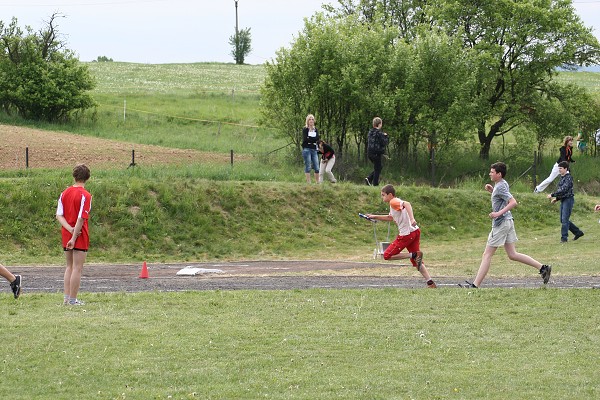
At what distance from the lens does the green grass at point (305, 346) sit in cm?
860

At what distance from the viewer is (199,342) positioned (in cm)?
1033

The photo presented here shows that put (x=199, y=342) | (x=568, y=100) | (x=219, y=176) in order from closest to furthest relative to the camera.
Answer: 1. (x=199, y=342)
2. (x=219, y=176)
3. (x=568, y=100)

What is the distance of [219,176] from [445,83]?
481 inches

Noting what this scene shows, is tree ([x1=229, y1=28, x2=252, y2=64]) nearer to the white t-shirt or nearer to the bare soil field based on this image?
the bare soil field

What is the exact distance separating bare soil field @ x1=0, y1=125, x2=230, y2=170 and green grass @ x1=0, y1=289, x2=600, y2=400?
1932cm

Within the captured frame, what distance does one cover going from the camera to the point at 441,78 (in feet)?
123

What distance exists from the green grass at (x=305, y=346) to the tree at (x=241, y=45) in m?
111

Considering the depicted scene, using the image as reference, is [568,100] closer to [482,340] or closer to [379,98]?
[379,98]

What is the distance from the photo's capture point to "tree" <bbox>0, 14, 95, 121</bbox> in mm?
47312

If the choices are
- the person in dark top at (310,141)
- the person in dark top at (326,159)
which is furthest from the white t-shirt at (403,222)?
the person in dark top at (326,159)

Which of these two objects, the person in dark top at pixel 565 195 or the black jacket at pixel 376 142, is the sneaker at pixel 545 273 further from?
the black jacket at pixel 376 142

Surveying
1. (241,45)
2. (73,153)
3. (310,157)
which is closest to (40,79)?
(73,153)

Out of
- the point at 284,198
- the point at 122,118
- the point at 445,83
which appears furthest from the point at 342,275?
the point at 122,118

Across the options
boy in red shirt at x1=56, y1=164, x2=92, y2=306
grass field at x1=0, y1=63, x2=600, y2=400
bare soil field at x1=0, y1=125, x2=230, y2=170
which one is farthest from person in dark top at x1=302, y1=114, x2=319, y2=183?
boy in red shirt at x1=56, y1=164, x2=92, y2=306
